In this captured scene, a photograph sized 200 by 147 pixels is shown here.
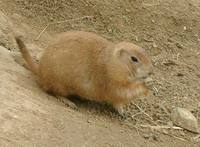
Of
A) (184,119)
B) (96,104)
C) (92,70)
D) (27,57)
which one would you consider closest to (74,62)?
(92,70)

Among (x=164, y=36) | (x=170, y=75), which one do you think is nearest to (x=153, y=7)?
(x=164, y=36)

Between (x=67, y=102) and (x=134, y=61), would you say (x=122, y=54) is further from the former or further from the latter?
(x=67, y=102)

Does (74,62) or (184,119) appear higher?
(74,62)

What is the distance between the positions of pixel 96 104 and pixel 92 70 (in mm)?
580

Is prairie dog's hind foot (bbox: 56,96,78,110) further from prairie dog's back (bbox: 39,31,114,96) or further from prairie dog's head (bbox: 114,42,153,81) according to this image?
prairie dog's head (bbox: 114,42,153,81)

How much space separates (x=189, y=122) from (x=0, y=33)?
275 centimetres

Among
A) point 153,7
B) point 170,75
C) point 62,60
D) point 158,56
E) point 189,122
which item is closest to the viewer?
point 62,60

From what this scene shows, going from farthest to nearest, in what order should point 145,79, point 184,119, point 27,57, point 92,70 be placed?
point 184,119 → point 27,57 → point 92,70 → point 145,79

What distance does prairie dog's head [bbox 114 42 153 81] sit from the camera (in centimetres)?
623

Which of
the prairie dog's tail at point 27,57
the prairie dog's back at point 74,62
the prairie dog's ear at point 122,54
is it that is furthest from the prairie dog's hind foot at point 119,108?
the prairie dog's tail at point 27,57

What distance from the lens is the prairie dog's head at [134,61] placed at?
20.5 feet

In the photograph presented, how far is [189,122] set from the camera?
6.76 m

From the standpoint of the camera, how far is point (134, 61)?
6.30 m

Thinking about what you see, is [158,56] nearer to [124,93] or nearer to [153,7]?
[153,7]
